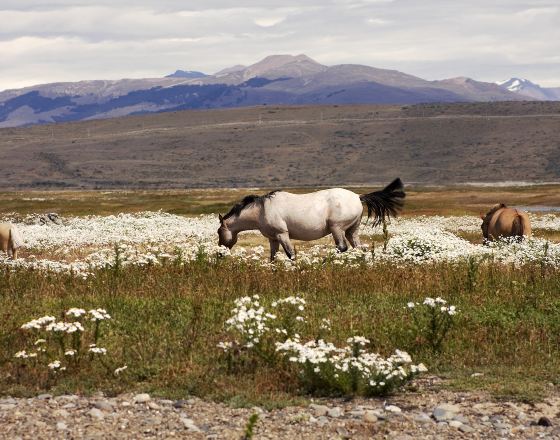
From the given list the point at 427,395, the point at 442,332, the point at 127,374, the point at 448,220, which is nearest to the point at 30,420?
the point at 127,374

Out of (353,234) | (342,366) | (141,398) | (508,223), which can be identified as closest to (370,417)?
(342,366)

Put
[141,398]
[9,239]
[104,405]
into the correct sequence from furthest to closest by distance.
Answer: [9,239], [141,398], [104,405]

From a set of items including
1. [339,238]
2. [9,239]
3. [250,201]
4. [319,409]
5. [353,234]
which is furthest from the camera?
[9,239]

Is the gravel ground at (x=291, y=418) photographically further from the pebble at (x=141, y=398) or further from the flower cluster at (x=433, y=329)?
the flower cluster at (x=433, y=329)

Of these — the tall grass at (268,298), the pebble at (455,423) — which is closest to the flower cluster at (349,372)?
the tall grass at (268,298)

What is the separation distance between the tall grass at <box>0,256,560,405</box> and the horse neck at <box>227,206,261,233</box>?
17.0 feet

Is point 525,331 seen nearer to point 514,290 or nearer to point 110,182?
point 514,290

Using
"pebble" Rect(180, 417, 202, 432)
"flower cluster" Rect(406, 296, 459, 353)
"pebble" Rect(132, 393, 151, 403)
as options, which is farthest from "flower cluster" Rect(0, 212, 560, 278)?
"pebble" Rect(180, 417, 202, 432)

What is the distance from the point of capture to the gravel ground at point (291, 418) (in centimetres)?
878

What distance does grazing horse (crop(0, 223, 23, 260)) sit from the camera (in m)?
29.1

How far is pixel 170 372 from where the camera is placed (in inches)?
422

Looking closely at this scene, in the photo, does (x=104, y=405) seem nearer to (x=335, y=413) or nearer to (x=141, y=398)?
(x=141, y=398)

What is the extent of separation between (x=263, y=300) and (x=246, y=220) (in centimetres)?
958

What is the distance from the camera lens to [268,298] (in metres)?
14.4
